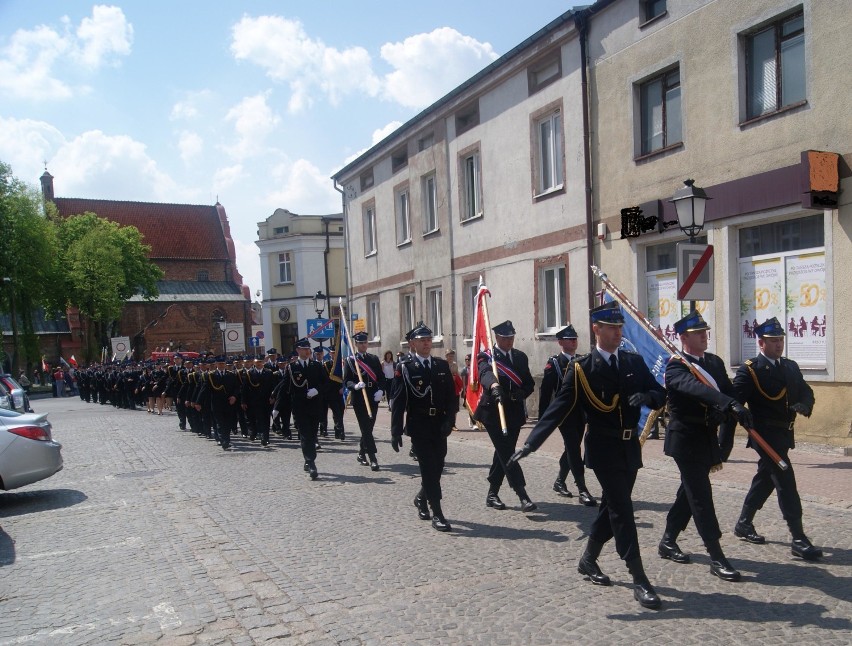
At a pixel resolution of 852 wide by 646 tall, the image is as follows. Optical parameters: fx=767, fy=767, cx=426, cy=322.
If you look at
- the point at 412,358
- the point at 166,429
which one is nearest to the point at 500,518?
the point at 412,358

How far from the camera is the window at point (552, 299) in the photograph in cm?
1764

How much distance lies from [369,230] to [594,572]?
2349cm

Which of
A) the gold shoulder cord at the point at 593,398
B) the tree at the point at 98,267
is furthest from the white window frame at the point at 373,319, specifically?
the tree at the point at 98,267

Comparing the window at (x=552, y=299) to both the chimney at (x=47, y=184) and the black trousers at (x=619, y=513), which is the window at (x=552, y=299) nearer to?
the black trousers at (x=619, y=513)

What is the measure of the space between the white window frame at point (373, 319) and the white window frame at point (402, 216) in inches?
121

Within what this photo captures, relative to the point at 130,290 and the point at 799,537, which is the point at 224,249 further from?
the point at 799,537

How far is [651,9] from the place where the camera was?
1449 centimetres

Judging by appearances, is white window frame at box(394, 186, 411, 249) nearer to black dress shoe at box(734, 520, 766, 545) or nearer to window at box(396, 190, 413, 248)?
window at box(396, 190, 413, 248)

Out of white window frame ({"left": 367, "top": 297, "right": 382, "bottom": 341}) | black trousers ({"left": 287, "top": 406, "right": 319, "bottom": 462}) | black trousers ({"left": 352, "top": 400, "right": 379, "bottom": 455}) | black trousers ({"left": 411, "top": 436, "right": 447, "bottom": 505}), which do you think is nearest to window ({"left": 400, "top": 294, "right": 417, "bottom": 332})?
white window frame ({"left": 367, "top": 297, "right": 382, "bottom": 341})

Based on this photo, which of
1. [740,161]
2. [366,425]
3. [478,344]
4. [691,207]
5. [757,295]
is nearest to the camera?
[478,344]

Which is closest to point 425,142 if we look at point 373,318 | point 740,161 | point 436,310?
point 436,310

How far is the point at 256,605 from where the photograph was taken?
17.8ft

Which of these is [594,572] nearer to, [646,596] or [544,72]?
[646,596]

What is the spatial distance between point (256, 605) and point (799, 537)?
4121 mm
